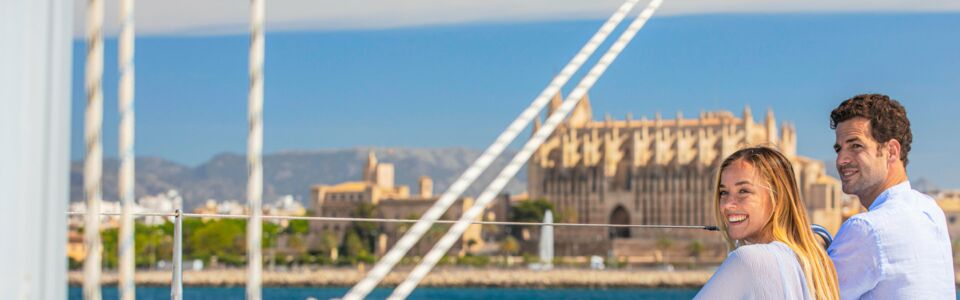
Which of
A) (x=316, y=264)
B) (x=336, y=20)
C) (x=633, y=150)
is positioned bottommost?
(x=316, y=264)

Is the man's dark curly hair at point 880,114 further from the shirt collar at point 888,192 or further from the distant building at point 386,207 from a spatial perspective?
the distant building at point 386,207

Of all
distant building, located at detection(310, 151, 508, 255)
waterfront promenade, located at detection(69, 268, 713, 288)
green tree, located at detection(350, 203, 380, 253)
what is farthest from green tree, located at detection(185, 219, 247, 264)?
green tree, located at detection(350, 203, 380, 253)

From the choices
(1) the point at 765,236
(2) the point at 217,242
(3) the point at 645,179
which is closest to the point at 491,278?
(3) the point at 645,179

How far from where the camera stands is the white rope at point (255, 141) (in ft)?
2.40

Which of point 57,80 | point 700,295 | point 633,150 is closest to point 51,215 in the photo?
point 57,80

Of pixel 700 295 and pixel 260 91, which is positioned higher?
pixel 260 91

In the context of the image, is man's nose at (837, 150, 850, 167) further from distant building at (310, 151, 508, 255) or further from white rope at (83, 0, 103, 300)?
distant building at (310, 151, 508, 255)

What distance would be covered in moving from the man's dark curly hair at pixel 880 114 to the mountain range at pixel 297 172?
231 feet

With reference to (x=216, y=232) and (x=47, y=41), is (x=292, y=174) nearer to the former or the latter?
(x=216, y=232)

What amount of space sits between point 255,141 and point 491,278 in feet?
129

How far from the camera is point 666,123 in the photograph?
141ft

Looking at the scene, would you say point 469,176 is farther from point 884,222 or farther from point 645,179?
point 645,179

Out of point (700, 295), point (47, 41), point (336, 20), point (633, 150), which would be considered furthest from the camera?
point (336, 20)

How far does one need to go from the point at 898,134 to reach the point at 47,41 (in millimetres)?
687
